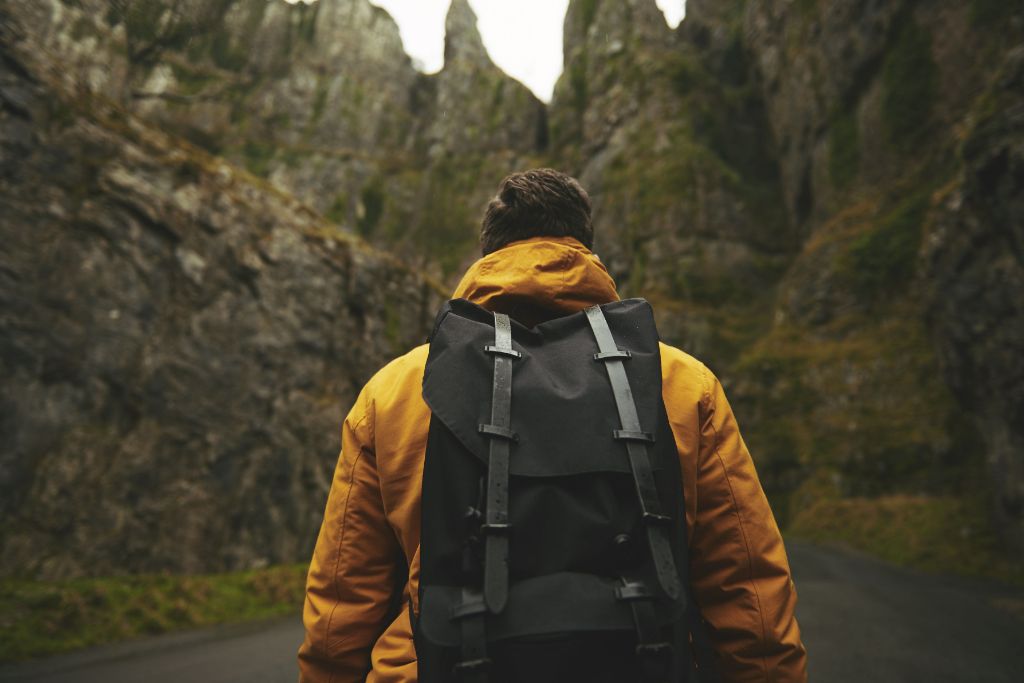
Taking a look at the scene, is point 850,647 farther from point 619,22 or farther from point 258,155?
point 258,155

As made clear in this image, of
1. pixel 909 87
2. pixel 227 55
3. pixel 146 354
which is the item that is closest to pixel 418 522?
pixel 146 354

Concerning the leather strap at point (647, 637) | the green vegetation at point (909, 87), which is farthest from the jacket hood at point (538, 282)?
the green vegetation at point (909, 87)

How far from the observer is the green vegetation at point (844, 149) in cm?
2991

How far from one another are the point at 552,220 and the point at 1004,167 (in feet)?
45.9

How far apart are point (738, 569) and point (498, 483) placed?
0.91m

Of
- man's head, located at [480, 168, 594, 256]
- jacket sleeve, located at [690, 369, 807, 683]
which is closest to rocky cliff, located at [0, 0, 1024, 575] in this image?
man's head, located at [480, 168, 594, 256]

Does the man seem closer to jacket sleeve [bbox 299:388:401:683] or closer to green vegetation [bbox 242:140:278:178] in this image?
jacket sleeve [bbox 299:388:401:683]

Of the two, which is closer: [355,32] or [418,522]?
[418,522]

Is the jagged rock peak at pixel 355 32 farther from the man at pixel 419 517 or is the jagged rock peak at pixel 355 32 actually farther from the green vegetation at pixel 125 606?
the man at pixel 419 517

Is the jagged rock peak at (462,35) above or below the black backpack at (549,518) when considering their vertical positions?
above

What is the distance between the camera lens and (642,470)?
1521mm

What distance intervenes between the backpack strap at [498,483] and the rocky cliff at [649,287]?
11880mm

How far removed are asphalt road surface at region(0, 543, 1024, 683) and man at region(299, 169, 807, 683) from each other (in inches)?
225

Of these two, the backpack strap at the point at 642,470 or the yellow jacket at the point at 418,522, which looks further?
the yellow jacket at the point at 418,522
